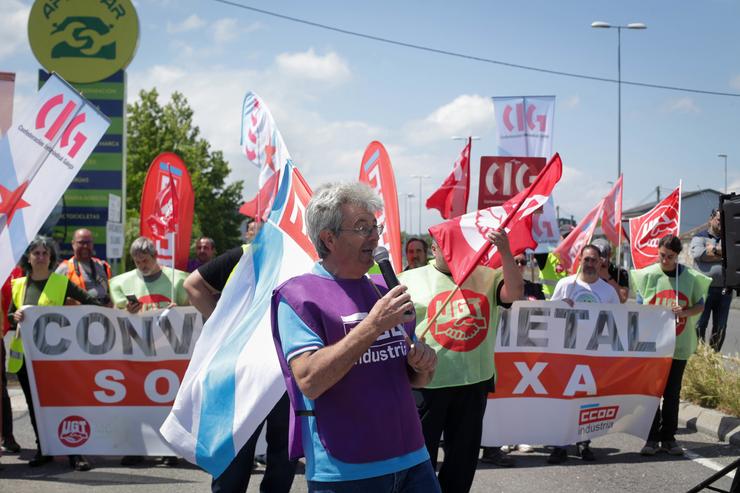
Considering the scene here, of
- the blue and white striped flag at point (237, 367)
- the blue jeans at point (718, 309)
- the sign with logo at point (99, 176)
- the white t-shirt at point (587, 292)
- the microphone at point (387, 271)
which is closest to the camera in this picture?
the microphone at point (387, 271)

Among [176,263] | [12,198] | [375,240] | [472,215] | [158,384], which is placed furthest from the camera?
[176,263]

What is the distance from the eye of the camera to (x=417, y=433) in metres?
2.72

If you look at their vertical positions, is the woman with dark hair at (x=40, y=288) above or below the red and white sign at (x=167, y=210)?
below

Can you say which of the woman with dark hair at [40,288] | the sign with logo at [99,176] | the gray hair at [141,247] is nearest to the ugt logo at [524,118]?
the sign with logo at [99,176]

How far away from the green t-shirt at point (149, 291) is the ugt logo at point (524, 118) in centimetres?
783

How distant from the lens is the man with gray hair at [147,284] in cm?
711

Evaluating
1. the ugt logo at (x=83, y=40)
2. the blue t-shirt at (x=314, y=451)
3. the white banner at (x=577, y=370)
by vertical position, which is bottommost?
the white banner at (x=577, y=370)

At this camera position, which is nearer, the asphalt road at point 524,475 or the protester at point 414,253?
the asphalt road at point 524,475

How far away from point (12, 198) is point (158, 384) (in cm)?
195

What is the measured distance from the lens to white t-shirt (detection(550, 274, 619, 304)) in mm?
7246

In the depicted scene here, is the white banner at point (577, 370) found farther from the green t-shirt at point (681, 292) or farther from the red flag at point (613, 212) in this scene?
the red flag at point (613, 212)

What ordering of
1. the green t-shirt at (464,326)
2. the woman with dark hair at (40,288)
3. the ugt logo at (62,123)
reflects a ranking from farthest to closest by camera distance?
the woman with dark hair at (40,288), the ugt logo at (62,123), the green t-shirt at (464,326)

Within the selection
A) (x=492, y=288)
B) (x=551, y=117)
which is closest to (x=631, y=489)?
(x=492, y=288)

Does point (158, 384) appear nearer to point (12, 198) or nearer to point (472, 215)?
point (12, 198)
